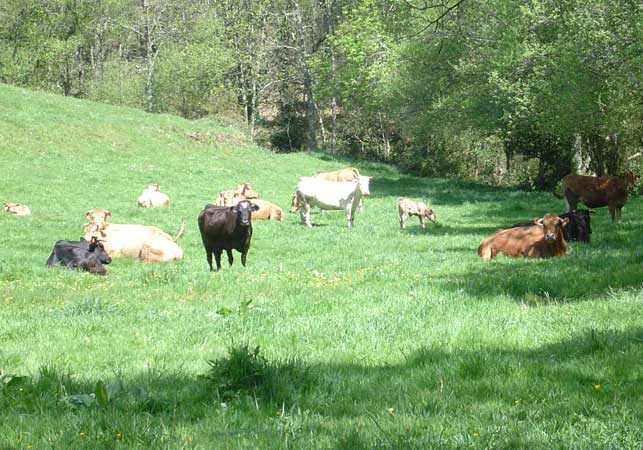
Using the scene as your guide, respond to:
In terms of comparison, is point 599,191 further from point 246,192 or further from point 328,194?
point 246,192

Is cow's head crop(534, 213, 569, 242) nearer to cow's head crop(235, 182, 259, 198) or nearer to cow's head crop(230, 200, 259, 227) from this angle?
cow's head crop(230, 200, 259, 227)

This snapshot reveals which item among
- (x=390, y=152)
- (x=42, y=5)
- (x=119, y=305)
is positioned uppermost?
(x=42, y=5)

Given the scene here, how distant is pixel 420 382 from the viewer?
580cm

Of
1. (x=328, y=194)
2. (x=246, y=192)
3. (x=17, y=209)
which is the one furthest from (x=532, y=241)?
(x=17, y=209)

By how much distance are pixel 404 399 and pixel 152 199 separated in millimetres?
22530

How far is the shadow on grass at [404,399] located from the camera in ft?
14.6

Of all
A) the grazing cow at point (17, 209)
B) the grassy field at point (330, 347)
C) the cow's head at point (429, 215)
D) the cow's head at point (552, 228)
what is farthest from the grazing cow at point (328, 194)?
the cow's head at point (552, 228)

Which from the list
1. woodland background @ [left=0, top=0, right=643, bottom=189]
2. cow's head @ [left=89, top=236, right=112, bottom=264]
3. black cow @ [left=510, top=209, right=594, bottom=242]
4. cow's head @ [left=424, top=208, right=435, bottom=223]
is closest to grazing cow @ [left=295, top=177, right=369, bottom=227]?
cow's head @ [left=424, top=208, right=435, bottom=223]

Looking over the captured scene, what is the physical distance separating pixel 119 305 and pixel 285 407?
242 inches

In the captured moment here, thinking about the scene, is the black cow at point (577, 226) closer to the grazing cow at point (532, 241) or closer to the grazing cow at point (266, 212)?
the grazing cow at point (532, 241)

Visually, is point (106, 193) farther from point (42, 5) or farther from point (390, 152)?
point (42, 5)

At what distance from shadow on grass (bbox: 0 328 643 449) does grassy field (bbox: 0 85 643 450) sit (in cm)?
2

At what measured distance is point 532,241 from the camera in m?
14.5

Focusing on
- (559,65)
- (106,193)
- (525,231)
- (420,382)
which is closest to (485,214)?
(559,65)
